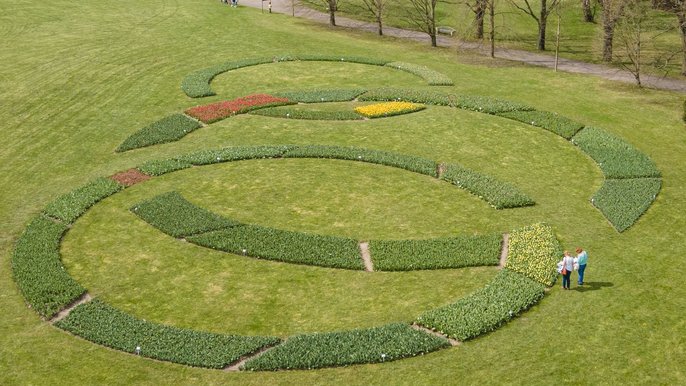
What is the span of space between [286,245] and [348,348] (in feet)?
22.3

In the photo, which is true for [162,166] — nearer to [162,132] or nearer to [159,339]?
[162,132]

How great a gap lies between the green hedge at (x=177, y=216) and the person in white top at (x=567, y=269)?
41.1 ft

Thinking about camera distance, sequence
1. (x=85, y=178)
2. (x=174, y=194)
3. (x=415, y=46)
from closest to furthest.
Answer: (x=174, y=194) → (x=85, y=178) → (x=415, y=46)

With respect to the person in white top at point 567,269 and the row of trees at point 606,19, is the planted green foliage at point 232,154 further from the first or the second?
the row of trees at point 606,19

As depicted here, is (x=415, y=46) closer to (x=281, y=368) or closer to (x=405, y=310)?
(x=405, y=310)

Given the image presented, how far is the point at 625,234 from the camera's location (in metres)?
28.3

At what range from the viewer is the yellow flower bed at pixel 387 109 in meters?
40.9

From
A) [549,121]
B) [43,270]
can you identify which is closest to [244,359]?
[43,270]

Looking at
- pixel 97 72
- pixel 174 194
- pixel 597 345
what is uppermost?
pixel 97 72

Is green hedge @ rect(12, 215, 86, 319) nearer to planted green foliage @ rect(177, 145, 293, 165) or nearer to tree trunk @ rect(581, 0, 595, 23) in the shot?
planted green foliage @ rect(177, 145, 293, 165)

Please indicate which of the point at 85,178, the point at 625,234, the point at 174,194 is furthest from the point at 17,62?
the point at 625,234

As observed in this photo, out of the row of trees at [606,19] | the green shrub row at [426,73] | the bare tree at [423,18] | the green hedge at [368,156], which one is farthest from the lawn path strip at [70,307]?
the bare tree at [423,18]

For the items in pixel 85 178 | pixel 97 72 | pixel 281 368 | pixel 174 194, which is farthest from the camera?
pixel 97 72

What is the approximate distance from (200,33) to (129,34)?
587 centimetres
